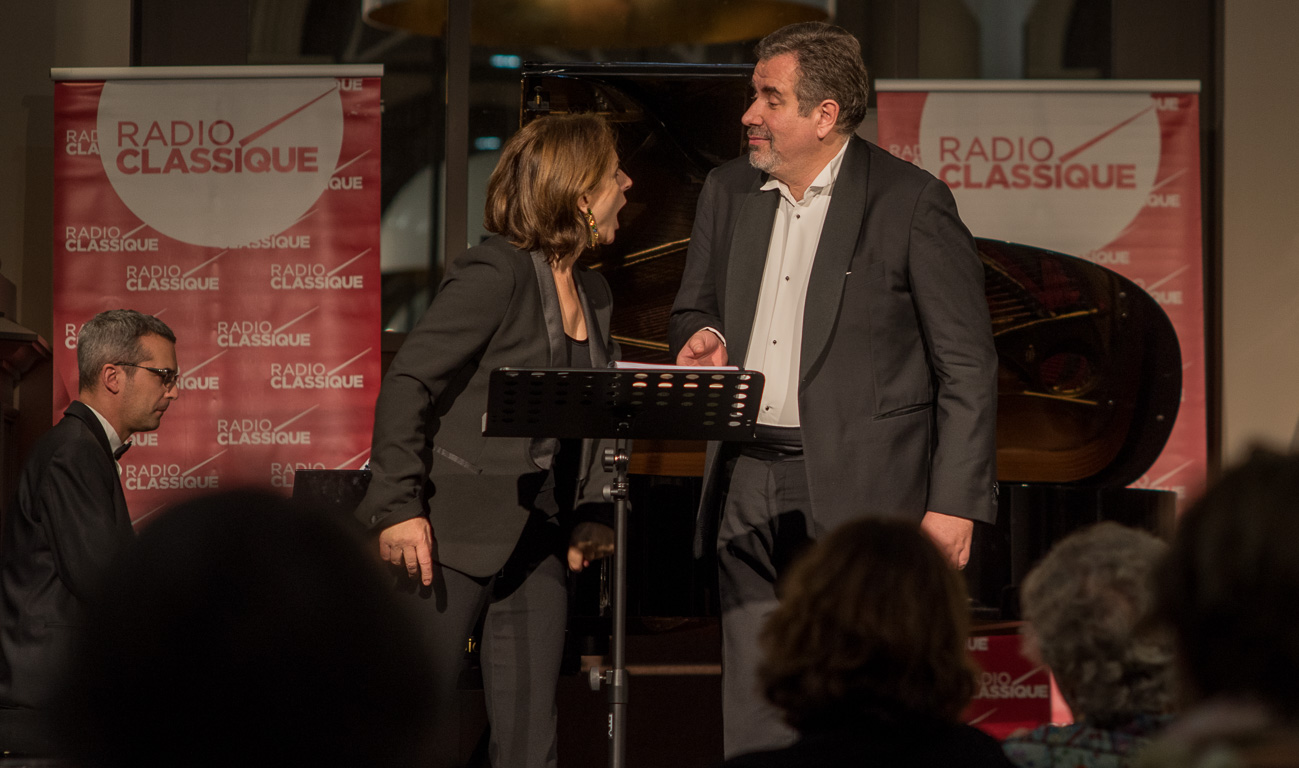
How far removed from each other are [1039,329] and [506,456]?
8.65 ft

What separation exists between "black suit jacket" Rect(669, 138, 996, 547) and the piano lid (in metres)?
1.93

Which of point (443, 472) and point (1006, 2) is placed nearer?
point (443, 472)

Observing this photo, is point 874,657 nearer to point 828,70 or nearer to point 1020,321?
point 828,70

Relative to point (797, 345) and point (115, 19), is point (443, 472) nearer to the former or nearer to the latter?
point (797, 345)

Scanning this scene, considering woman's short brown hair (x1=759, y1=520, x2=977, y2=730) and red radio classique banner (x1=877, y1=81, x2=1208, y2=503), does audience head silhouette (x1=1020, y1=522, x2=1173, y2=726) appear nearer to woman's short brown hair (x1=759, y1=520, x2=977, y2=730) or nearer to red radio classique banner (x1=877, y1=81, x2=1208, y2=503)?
woman's short brown hair (x1=759, y1=520, x2=977, y2=730)

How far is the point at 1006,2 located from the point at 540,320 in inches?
192

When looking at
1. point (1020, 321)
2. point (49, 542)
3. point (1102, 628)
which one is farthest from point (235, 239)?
point (1102, 628)

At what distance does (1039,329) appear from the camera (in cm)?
453

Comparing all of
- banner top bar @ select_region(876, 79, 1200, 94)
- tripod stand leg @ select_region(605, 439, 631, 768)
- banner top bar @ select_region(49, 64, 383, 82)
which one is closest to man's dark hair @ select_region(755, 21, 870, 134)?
tripod stand leg @ select_region(605, 439, 631, 768)

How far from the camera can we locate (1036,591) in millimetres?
1493

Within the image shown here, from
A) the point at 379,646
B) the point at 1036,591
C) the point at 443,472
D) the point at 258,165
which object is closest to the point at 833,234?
the point at 443,472

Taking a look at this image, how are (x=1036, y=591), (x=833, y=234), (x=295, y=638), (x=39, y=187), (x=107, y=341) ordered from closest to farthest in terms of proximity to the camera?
(x=295, y=638) → (x=1036, y=591) → (x=833, y=234) → (x=107, y=341) → (x=39, y=187)

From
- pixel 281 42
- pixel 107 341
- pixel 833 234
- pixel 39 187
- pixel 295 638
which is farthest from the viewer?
pixel 281 42

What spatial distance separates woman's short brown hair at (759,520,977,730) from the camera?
120cm
